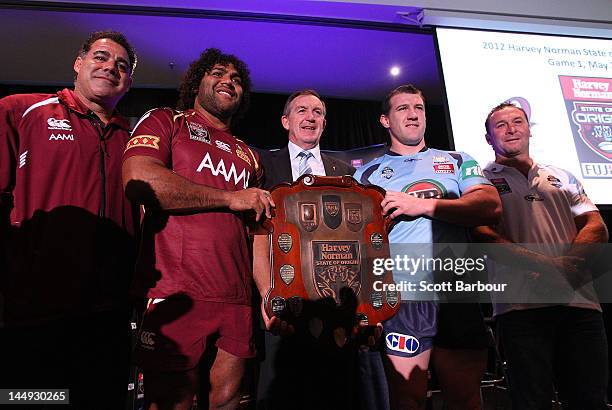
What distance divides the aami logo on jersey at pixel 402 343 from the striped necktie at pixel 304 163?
35.1 inches

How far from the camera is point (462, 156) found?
237 cm

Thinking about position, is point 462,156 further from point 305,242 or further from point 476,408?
point 476,408

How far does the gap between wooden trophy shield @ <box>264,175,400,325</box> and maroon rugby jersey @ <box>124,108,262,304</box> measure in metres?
0.14

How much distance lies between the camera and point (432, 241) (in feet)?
7.00

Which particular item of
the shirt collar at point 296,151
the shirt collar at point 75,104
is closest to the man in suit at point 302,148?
the shirt collar at point 296,151

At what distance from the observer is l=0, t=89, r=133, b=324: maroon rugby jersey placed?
1.65 m

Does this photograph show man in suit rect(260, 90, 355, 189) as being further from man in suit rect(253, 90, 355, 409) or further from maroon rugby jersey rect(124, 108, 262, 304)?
maroon rugby jersey rect(124, 108, 262, 304)

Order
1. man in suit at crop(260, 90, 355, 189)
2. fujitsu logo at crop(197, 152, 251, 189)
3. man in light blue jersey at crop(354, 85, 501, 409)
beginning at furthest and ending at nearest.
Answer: man in suit at crop(260, 90, 355, 189) → man in light blue jersey at crop(354, 85, 501, 409) → fujitsu logo at crop(197, 152, 251, 189)

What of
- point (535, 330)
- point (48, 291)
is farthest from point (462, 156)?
point (48, 291)

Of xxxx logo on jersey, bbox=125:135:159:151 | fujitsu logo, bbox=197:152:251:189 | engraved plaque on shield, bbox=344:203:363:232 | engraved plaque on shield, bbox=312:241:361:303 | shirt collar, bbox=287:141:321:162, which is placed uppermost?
shirt collar, bbox=287:141:321:162

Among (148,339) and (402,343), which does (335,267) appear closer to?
(402,343)

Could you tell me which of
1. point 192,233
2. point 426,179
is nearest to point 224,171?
point 192,233

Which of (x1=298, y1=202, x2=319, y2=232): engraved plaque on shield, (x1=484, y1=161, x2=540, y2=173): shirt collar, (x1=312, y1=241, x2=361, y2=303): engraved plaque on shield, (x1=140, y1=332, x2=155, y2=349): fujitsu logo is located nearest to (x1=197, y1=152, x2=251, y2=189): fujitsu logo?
(x1=298, y1=202, x2=319, y2=232): engraved plaque on shield

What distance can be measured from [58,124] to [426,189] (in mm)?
1629
